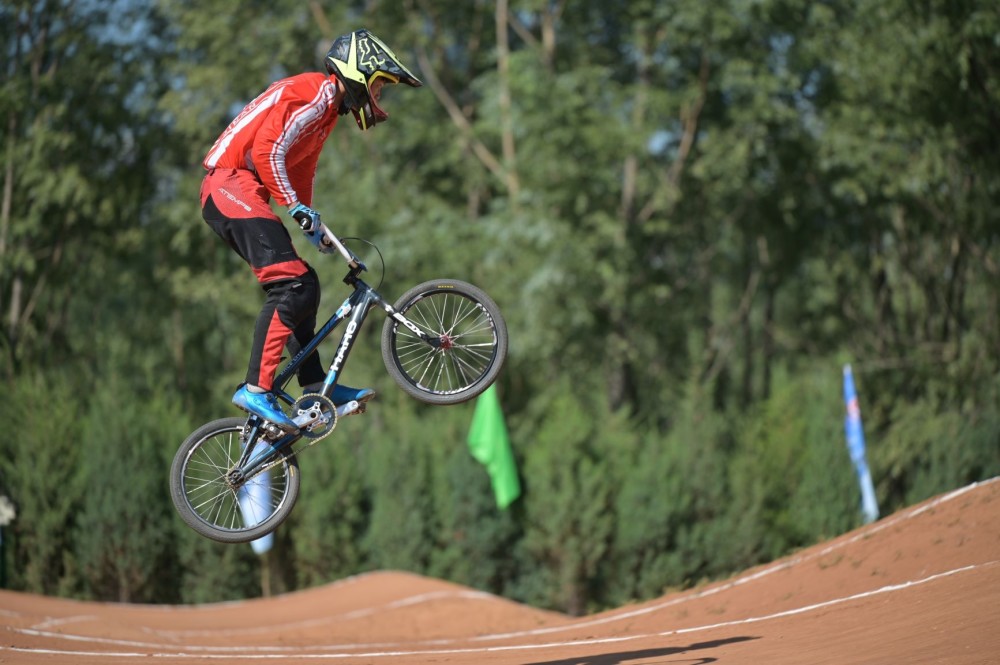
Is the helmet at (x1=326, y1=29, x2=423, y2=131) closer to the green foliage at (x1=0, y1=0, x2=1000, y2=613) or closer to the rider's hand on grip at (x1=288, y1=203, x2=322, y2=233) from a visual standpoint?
the rider's hand on grip at (x1=288, y1=203, x2=322, y2=233)

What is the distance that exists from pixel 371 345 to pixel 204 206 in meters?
19.2

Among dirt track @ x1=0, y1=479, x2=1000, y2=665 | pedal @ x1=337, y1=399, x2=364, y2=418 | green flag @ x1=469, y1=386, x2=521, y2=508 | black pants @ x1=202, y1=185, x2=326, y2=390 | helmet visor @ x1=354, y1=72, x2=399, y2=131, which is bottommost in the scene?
green flag @ x1=469, y1=386, x2=521, y2=508

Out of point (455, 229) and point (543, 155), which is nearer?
point (543, 155)

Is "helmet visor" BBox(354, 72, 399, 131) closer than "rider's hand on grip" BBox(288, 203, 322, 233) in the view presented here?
No

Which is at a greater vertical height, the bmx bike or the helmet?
the helmet

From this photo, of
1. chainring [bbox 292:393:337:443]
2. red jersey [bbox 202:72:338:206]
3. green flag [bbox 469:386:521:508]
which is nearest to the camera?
red jersey [bbox 202:72:338:206]

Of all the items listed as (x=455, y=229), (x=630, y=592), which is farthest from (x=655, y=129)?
(x=630, y=592)

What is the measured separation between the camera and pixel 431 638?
1369 cm

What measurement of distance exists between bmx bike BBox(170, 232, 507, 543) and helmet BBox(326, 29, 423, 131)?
0.94 m

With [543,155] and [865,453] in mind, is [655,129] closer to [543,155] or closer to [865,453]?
[543,155]

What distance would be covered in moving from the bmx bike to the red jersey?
1.99 ft

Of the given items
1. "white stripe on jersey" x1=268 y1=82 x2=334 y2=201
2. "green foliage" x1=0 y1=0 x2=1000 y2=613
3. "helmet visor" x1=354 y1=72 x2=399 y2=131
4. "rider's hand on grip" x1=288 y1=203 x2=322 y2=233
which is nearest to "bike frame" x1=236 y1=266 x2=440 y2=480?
"rider's hand on grip" x1=288 y1=203 x2=322 y2=233

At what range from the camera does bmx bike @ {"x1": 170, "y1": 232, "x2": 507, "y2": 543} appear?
7.82 meters

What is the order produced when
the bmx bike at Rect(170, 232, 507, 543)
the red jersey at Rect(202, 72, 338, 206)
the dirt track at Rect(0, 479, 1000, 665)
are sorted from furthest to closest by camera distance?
1. the dirt track at Rect(0, 479, 1000, 665)
2. the bmx bike at Rect(170, 232, 507, 543)
3. the red jersey at Rect(202, 72, 338, 206)
